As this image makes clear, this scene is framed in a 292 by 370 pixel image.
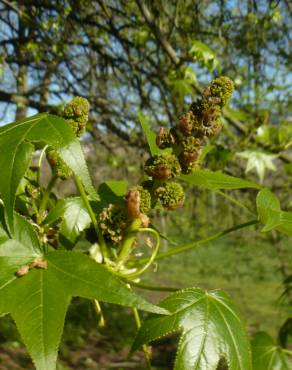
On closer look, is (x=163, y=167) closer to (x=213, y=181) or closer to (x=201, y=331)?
(x=213, y=181)

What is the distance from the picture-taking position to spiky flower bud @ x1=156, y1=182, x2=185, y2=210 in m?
1.11

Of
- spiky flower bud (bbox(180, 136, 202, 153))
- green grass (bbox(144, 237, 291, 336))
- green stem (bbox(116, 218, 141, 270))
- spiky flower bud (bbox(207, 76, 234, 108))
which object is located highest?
green grass (bbox(144, 237, 291, 336))

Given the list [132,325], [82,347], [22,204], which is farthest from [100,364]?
[22,204]

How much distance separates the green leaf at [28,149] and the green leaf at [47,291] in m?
0.08

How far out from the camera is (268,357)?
5.37 ft

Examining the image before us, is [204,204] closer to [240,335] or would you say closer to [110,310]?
[240,335]

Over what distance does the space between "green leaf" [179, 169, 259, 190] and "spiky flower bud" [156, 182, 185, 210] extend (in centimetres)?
9

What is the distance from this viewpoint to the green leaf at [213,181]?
1.21 m

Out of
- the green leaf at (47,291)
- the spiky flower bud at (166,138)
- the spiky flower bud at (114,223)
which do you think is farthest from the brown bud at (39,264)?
the spiky flower bud at (166,138)

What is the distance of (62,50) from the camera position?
14.6 ft

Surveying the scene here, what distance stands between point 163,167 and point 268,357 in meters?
0.87

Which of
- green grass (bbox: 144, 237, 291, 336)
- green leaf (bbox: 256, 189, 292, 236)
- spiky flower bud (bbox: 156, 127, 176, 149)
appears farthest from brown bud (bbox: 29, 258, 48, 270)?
green grass (bbox: 144, 237, 291, 336)

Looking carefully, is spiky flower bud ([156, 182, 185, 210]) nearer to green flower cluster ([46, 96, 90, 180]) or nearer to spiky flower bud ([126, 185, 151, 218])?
spiky flower bud ([126, 185, 151, 218])

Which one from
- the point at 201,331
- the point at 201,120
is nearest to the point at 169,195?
the point at 201,120
